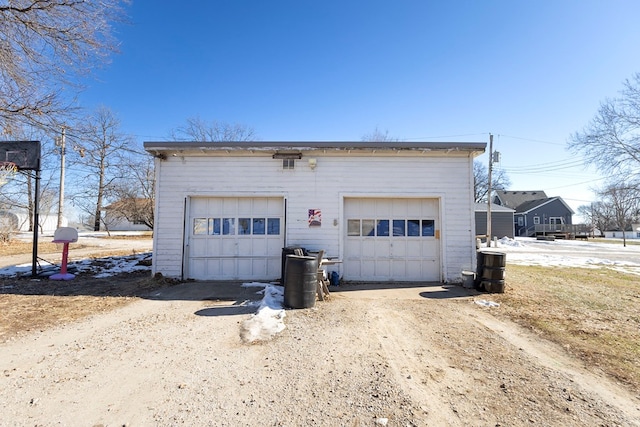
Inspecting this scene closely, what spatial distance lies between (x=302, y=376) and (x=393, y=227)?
567cm

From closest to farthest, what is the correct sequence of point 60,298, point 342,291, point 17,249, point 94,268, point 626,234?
1. point 60,298
2. point 342,291
3. point 94,268
4. point 17,249
5. point 626,234

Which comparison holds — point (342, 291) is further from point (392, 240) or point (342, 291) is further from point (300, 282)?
point (392, 240)

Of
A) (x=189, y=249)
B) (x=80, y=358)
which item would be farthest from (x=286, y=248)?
(x=80, y=358)

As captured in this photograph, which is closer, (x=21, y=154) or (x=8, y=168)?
(x=8, y=168)

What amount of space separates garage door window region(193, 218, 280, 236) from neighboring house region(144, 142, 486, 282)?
0.03 metres

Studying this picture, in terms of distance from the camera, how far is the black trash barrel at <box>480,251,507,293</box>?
6922 millimetres

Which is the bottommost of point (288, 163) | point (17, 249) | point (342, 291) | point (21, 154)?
point (342, 291)

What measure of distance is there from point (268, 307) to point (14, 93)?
7362 millimetres

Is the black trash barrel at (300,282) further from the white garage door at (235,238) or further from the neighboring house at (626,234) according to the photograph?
the neighboring house at (626,234)

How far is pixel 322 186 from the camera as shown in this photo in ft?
26.5

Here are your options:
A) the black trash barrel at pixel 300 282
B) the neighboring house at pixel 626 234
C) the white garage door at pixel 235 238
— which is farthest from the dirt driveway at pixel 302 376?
the neighboring house at pixel 626 234

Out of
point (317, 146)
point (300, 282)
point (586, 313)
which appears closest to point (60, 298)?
point (300, 282)

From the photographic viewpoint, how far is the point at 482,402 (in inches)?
107

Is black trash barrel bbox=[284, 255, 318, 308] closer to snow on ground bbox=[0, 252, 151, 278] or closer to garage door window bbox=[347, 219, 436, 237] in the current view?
garage door window bbox=[347, 219, 436, 237]
